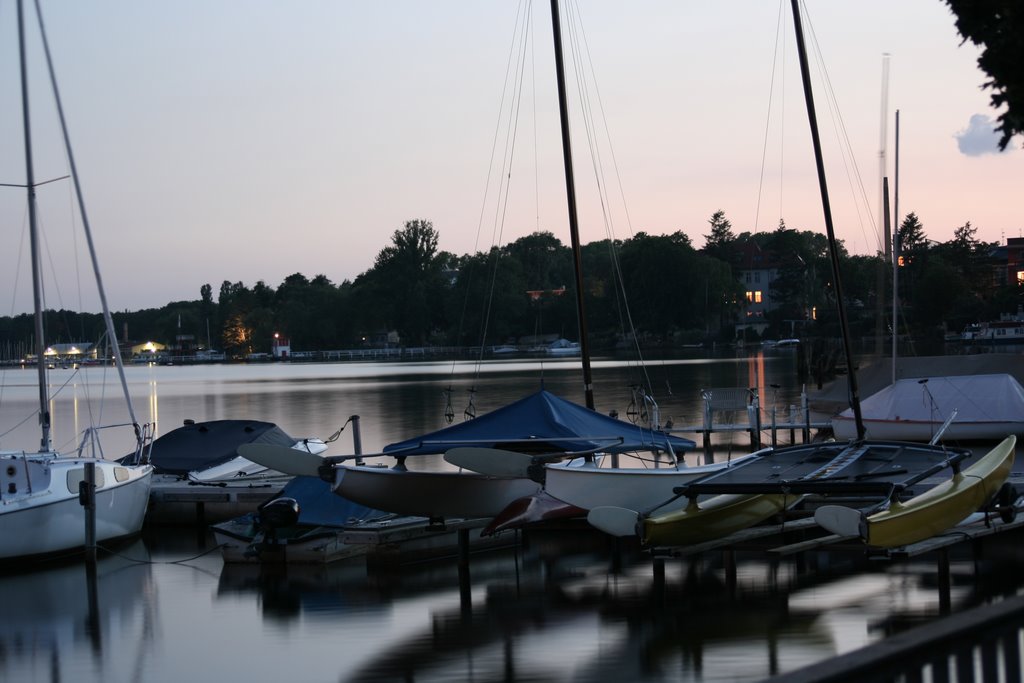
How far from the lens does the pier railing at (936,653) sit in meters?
Answer: 4.25

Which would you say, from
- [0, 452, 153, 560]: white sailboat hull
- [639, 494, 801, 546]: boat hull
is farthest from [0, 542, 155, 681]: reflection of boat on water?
[639, 494, 801, 546]: boat hull

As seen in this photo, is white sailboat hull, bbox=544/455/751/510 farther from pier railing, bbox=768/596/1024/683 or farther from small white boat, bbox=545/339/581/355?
small white boat, bbox=545/339/581/355

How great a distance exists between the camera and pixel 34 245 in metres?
22.5

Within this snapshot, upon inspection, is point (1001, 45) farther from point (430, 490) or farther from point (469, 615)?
point (430, 490)

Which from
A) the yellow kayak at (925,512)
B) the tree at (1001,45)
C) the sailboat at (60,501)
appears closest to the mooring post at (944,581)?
the yellow kayak at (925,512)

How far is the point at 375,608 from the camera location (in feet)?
53.3

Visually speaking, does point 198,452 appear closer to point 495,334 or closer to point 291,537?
point 291,537

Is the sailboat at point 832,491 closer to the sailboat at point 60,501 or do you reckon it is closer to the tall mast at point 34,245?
the sailboat at point 60,501

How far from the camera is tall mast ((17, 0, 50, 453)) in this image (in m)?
21.6

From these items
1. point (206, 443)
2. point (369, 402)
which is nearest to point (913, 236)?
point (369, 402)

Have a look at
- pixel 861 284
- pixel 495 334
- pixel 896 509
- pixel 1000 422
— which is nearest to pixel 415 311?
pixel 495 334

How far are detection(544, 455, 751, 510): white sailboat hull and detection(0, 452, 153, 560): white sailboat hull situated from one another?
8222mm

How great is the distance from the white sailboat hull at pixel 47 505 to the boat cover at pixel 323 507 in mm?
3186

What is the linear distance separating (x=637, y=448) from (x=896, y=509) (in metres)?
5.88
